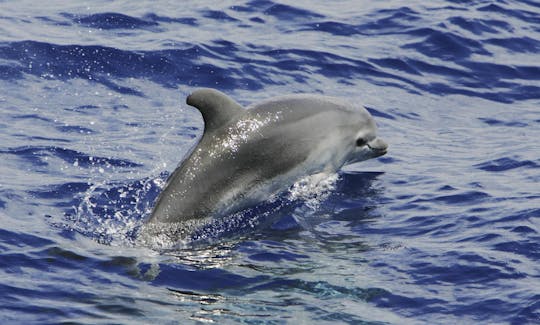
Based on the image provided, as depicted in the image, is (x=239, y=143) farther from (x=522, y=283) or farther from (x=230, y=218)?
(x=522, y=283)

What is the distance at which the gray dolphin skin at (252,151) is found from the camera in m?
11.3

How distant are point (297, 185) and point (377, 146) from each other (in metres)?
1.78

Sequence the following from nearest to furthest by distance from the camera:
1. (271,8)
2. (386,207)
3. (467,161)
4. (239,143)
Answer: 1. (239,143)
2. (386,207)
3. (467,161)
4. (271,8)

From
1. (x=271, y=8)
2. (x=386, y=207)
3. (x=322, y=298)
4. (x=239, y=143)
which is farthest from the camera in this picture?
(x=271, y=8)

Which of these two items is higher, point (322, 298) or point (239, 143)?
point (239, 143)

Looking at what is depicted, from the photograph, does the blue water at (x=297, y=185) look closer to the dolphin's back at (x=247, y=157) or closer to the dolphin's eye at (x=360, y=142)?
the dolphin's back at (x=247, y=157)

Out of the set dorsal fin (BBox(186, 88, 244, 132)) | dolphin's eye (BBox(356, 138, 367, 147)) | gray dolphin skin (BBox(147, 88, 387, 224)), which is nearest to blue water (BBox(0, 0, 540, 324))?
gray dolphin skin (BBox(147, 88, 387, 224))

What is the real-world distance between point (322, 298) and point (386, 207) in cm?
333

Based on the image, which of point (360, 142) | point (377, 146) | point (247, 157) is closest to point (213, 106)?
point (247, 157)

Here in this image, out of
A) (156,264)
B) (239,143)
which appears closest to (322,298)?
(156,264)

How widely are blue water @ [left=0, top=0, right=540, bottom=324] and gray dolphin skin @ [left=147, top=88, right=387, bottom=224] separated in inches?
12.2

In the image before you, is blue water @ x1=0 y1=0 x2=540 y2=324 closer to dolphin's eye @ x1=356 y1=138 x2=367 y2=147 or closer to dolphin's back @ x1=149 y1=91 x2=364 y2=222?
dolphin's back @ x1=149 y1=91 x2=364 y2=222

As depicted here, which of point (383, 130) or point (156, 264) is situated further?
point (383, 130)

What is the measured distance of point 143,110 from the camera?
16.9m
